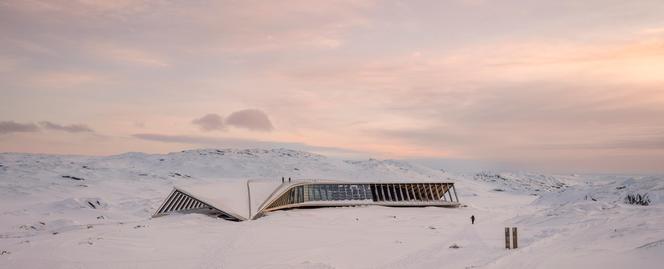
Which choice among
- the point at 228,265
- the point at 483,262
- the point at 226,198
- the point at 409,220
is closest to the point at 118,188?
the point at 226,198

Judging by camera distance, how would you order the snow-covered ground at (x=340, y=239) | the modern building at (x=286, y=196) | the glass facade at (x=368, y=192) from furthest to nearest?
1. the glass facade at (x=368, y=192)
2. the modern building at (x=286, y=196)
3. the snow-covered ground at (x=340, y=239)

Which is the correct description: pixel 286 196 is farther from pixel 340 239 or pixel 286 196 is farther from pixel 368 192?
pixel 340 239

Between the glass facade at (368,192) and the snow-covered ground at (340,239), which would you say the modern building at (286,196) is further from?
the snow-covered ground at (340,239)

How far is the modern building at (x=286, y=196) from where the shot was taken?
59.9 metres

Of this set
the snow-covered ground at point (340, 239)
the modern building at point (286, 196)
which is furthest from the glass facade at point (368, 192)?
the snow-covered ground at point (340, 239)

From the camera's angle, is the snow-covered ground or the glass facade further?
the glass facade

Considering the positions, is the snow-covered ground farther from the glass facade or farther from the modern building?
the glass facade

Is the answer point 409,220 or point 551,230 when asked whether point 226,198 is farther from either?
point 551,230

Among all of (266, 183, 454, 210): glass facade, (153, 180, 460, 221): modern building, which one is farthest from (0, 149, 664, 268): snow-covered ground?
(266, 183, 454, 210): glass facade

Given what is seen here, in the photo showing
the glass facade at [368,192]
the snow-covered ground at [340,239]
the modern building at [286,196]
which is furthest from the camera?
the glass facade at [368,192]

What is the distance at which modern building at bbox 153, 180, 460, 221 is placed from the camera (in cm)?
5988

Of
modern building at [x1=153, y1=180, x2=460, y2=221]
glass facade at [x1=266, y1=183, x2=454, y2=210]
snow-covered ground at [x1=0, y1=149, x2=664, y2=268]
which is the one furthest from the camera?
glass facade at [x1=266, y1=183, x2=454, y2=210]

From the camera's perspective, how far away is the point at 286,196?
7025 centimetres

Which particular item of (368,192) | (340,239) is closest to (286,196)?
(368,192)
